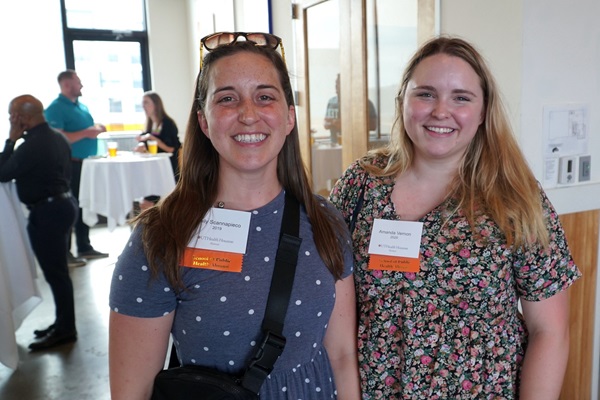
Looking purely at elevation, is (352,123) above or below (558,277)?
above

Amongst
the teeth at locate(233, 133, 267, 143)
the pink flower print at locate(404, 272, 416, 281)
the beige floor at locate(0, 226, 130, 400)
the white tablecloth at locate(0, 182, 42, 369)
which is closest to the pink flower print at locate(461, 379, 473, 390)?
the pink flower print at locate(404, 272, 416, 281)

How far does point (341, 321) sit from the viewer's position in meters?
1.35

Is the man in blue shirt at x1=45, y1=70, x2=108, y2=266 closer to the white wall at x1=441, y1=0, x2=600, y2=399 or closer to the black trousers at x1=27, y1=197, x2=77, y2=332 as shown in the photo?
the black trousers at x1=27, y1=197, x2=77, y2=332

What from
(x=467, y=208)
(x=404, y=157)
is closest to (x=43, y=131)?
(x=404, y=157)

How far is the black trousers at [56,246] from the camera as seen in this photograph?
3.54 meters

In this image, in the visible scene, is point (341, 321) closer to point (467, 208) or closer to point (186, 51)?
point (467, 208)

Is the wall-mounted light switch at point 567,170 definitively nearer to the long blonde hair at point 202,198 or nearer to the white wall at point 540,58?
the white wall at point 540,58

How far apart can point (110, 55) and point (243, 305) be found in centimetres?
753

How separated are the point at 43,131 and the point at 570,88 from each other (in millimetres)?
3136

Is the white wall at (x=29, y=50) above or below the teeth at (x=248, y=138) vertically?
above

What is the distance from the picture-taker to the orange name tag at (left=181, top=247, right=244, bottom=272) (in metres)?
1.15

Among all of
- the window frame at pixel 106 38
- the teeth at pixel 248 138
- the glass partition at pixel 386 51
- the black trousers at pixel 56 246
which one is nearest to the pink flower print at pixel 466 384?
the teeth at pixel 248 138

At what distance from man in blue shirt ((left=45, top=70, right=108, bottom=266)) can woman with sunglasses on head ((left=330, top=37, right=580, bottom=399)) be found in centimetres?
488

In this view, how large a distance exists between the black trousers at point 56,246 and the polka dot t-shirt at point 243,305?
8.90 feet
